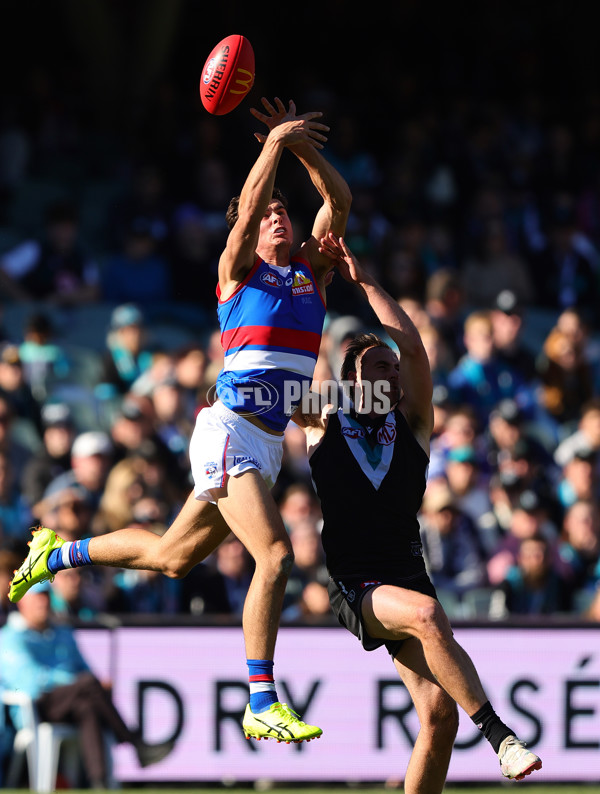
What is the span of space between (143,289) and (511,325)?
11.2ft

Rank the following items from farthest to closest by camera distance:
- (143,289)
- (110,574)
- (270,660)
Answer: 1. (143,289)
2. (110,574)
3. (270,660)

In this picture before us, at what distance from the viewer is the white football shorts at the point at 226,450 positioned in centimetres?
652

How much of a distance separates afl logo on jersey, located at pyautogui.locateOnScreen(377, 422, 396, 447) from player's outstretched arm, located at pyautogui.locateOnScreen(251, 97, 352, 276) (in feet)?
2.73

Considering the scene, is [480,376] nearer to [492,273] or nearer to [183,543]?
[492,273]

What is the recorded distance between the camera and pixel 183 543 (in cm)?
669

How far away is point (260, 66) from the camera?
658 inches

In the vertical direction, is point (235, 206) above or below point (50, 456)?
above

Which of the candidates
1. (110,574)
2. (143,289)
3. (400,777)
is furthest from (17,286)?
(400,777)

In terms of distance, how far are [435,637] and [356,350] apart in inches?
57.5

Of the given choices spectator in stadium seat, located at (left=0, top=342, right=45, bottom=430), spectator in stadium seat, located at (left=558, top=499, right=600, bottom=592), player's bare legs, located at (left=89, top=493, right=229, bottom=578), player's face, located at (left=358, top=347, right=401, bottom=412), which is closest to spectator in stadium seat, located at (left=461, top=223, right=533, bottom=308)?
spectator in stadium seat, located at (left=558, top=499, right=600, bottom=592)

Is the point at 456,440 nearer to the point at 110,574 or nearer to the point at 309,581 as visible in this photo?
the point at 309,581

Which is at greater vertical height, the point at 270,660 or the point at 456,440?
the point at 456,440

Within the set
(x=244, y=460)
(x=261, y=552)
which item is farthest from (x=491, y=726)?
(x=244, y=460)

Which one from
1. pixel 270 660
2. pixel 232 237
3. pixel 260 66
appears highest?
pixel 260 66
